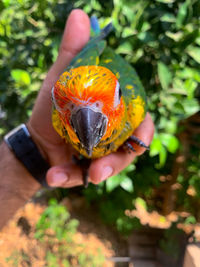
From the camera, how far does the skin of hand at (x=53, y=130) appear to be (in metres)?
1.45

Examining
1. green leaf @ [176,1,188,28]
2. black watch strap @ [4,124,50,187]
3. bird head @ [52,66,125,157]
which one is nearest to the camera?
bird head @ [52,66,125,157]

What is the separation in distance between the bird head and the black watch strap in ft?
2.20

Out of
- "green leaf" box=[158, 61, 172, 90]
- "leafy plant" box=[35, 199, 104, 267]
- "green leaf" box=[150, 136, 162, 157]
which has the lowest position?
"leafy plant" box=[35, 199, 104, 267]

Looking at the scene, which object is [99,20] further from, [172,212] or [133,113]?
[172,212]

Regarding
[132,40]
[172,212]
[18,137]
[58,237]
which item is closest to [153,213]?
[172,212]

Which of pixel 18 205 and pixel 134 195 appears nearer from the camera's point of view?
pixel 18 205

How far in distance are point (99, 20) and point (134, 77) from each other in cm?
44

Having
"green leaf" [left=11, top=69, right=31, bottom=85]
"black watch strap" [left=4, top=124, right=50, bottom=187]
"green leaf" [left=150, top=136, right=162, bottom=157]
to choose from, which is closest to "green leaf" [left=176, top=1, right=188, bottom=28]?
"green leaf" [left=150, top=136, right=162, bottom=157]

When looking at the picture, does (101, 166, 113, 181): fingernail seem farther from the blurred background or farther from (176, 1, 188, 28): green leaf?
(176, 1, 188, 28): green leaf

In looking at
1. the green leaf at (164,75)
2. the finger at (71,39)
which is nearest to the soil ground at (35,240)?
the finger at (71,39)

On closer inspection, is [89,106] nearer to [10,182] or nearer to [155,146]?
[155,146]

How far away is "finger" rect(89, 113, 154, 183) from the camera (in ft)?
4.32

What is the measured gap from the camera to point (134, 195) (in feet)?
6.83

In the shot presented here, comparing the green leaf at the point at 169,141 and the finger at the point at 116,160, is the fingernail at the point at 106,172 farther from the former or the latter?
the green leaf at the point at 169,141
